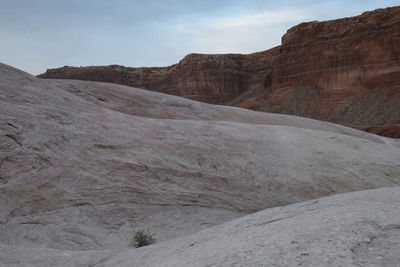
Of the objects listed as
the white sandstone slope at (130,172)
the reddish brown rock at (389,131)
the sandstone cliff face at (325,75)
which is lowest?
the reddish brown rock at (389,131)

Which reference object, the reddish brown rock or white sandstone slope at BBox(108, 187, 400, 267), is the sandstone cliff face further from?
white sandstone slope at BBox(108, 187, 400, 267)

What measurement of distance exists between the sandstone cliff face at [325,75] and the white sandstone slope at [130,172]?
1994cm

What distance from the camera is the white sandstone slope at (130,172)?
515cm

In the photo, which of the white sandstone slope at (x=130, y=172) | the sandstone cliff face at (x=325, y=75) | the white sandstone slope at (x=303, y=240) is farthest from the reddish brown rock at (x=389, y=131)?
the white sandstone slope at (x=303, y=240)

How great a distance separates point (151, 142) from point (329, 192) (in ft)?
11.4

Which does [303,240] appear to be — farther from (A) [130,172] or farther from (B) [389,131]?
(B) [389,131]

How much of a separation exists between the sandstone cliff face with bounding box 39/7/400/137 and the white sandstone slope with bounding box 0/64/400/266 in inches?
785

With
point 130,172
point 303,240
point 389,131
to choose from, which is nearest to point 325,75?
point 389,131

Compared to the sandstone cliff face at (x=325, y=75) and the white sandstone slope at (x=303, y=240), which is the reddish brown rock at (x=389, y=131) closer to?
the sandstone cliff face at (x=325, y=75)

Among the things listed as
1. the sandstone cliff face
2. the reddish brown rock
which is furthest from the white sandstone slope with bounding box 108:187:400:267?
the sandstone cliff face

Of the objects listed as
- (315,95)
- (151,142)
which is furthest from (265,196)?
(315,95)

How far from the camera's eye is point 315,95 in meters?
42.9

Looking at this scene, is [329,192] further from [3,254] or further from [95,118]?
[3,254]

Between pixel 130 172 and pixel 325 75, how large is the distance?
130 feet
